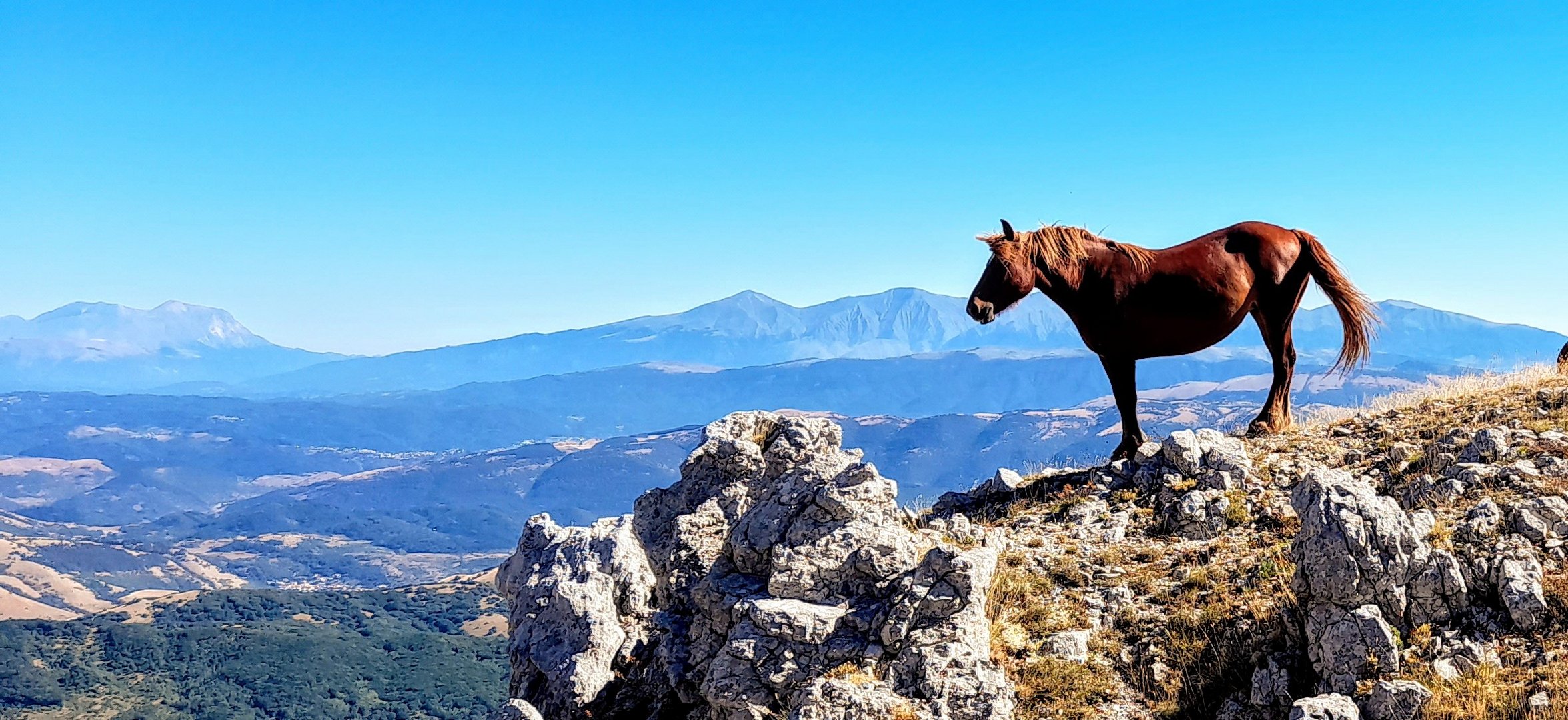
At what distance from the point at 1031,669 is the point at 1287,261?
8449mm

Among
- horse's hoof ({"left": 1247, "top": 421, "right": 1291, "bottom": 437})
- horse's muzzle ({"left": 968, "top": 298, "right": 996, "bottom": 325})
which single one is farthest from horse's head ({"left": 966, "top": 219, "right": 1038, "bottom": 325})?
horse's hoof ({"left": 1247, "top": 421, "right": 1291, "bottom": 437})

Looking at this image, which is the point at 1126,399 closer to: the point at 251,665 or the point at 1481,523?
the point at 1481,523

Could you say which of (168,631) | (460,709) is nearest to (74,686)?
(168,631)

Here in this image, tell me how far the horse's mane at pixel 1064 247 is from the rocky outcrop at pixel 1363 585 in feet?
19.5

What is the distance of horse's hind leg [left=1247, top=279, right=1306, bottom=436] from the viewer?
44.4ft

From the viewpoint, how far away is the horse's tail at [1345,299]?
1359cm

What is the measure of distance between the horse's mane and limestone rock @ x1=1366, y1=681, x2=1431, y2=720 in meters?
7.45

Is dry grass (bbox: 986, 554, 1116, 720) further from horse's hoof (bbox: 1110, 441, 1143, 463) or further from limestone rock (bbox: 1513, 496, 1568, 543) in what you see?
horse's hoof (bbox: 1110, 441, 1143, 463)

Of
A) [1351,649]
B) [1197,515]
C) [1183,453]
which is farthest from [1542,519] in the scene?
[1183,453]

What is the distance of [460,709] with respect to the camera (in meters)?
119

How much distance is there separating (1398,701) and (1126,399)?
25.0 feet

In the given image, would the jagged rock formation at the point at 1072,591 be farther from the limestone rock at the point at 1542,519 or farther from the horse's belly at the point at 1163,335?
the horse's belly at the point at 1163,335

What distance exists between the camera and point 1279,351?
14.0 m

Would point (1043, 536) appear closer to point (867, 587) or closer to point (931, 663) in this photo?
point (867, 587)
